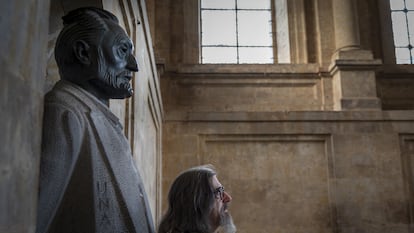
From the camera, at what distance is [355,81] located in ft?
36.6

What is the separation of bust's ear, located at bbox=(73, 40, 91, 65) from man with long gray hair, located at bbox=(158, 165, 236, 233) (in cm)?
68

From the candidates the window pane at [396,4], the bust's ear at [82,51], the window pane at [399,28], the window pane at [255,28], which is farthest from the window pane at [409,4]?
the bust's ear at [82,51]

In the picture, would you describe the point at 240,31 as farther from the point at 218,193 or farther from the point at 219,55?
the point at 218,193

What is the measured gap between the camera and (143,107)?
22.1 ft

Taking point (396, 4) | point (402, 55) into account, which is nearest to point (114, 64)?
point (402, 55)

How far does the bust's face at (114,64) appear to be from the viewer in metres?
2.08

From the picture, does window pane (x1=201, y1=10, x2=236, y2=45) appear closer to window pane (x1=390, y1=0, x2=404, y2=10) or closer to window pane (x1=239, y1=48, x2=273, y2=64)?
window pane (x1=239, y1=48, x2=273, y2=64)

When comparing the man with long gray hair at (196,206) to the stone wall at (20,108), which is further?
the man with long gray hair at (196,206)

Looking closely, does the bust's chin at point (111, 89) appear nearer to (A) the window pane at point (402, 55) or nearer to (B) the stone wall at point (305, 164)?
(B) the stone wall at point (305, 164)

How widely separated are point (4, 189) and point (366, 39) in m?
12.1

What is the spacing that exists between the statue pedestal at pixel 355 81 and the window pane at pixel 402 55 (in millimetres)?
2268

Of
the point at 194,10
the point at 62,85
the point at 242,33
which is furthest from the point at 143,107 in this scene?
the point at 242,33

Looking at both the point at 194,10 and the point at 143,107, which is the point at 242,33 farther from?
the point at 143,107

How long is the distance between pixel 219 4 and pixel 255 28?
1069 mm
